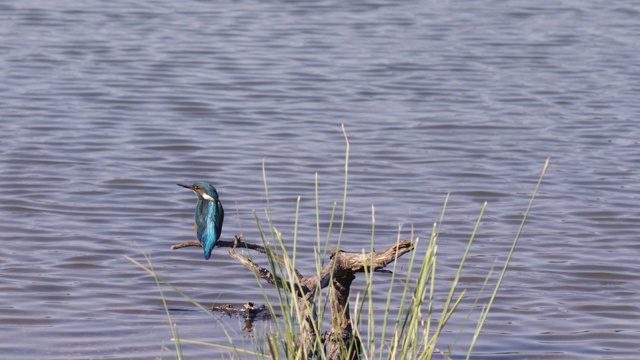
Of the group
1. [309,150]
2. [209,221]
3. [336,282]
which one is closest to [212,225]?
[209,221]

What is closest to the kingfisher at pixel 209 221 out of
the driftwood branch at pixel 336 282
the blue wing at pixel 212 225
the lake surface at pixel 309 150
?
the blue wing at pixel 212 225

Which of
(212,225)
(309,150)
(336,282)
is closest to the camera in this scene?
(336,282)

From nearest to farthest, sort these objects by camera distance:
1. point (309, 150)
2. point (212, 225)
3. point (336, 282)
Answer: point (336, 282)
point (212, 225)
point (309, 150)

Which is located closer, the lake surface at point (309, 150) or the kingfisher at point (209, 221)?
the kingfisher at point (209, 221)

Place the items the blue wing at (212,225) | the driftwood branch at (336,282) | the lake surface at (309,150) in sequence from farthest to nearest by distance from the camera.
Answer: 1. the lake surface at (309,150)
2. the blue wing at (212,225)
3. the driftwood branch at (336,282)

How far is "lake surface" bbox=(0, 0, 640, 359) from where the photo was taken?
6.46 m

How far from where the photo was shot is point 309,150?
9.96 m

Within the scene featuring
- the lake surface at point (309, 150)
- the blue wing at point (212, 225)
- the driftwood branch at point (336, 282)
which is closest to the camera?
the driftwood branch at point (336, 282)

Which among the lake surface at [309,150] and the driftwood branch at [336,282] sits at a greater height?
the driftwood branch at [336,282]

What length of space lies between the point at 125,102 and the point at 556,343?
6499 mm

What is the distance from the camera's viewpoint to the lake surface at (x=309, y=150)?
6464 millimetres

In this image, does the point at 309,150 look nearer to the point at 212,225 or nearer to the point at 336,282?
the point at 212,225

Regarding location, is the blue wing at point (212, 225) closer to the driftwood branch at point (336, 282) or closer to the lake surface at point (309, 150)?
the driftwood branch at point (336, 282)

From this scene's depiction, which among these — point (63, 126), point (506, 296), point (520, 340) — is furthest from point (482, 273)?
point (63, 126)
